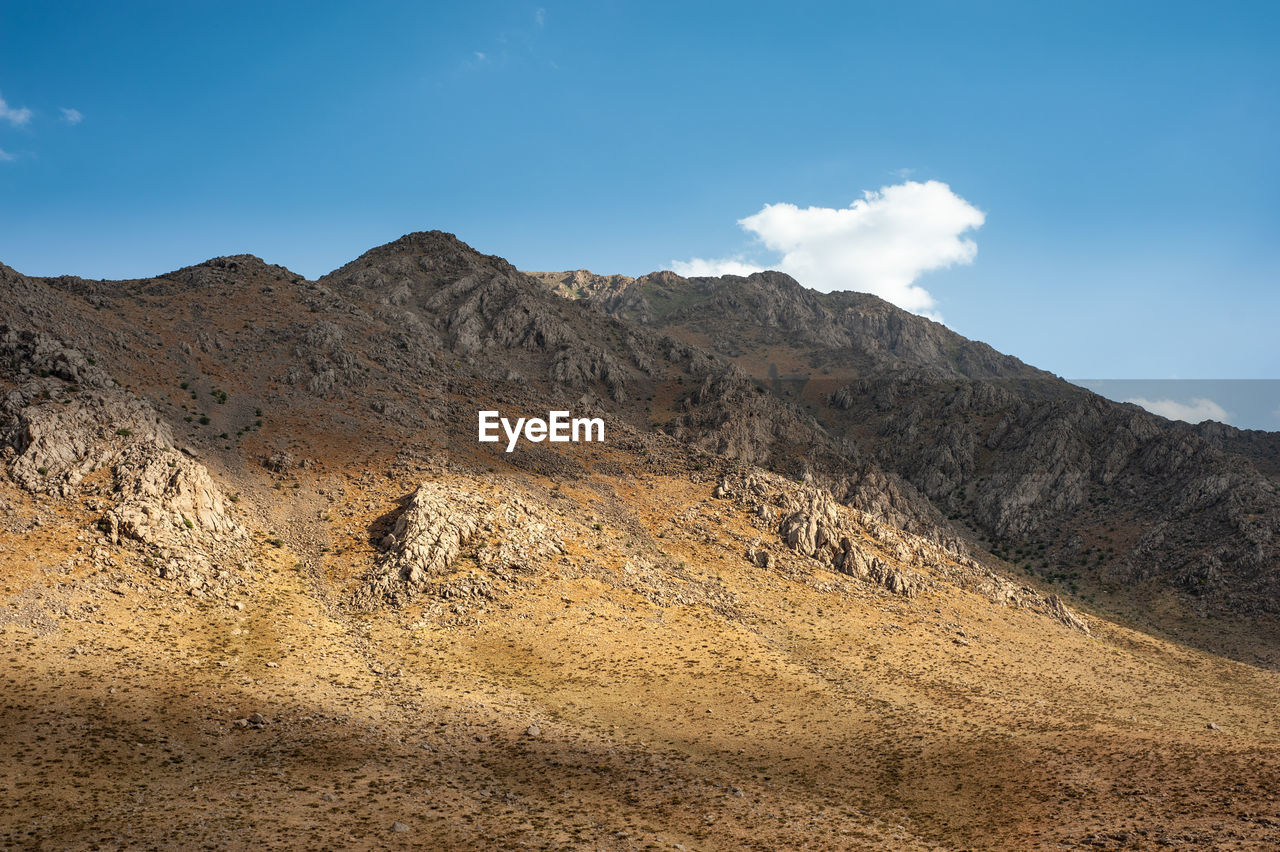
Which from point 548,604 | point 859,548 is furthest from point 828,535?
point 548,604

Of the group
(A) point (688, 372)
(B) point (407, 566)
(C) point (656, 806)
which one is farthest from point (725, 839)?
(A) point (688, 372)

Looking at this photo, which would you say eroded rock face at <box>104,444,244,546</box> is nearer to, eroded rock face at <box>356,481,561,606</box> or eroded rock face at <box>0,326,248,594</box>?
eroded rock face at <box>0,326,248,594</box>

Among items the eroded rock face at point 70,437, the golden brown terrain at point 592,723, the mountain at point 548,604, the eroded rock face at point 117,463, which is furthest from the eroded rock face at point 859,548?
the eroded rock face at point 70,437

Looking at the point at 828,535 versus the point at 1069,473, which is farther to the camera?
the point at 1069,473

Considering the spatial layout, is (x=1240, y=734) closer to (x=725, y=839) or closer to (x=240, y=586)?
(x=725, y=839)

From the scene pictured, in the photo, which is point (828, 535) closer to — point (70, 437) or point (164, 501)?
point (164, 501)

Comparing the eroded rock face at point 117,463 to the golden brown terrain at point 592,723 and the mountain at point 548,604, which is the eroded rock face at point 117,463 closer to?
the mountain at point 548,604
